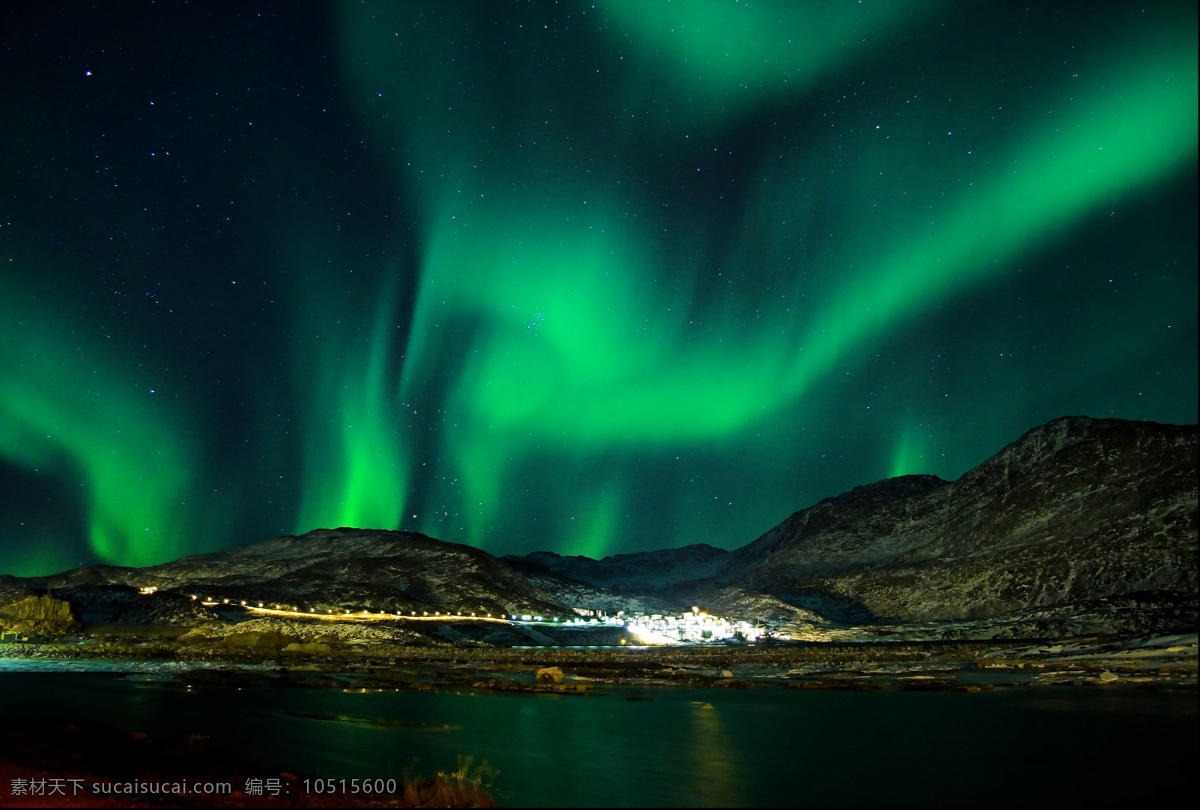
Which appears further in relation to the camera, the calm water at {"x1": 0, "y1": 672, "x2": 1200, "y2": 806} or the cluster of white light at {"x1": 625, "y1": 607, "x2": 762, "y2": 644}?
the cluster of white light at {"x1": 625, "y1": 607, "x2": 762, "y2": 644}

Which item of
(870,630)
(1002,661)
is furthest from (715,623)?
(1002,661)

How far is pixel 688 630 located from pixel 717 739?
359ft

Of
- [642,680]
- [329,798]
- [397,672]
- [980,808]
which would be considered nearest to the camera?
[329,798]

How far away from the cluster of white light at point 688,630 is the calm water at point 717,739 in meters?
80.3

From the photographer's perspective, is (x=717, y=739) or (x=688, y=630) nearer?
(x=717, y=739)

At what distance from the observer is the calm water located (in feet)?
84.4

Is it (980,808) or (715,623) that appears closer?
(980,808)

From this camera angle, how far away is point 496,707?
46.5 meters

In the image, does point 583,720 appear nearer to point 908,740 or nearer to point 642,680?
point 908,740

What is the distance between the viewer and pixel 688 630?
141250 mm

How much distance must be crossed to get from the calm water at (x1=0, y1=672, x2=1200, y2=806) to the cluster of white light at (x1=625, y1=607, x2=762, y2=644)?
80.3 metres

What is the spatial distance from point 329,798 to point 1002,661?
226 ft

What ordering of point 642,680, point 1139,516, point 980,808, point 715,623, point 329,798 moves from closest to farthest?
1. point 329,798
2. point 980,808
3. point 642,680
4. point 715,623
5. point 1139,516

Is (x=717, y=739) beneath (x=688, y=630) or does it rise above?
above
